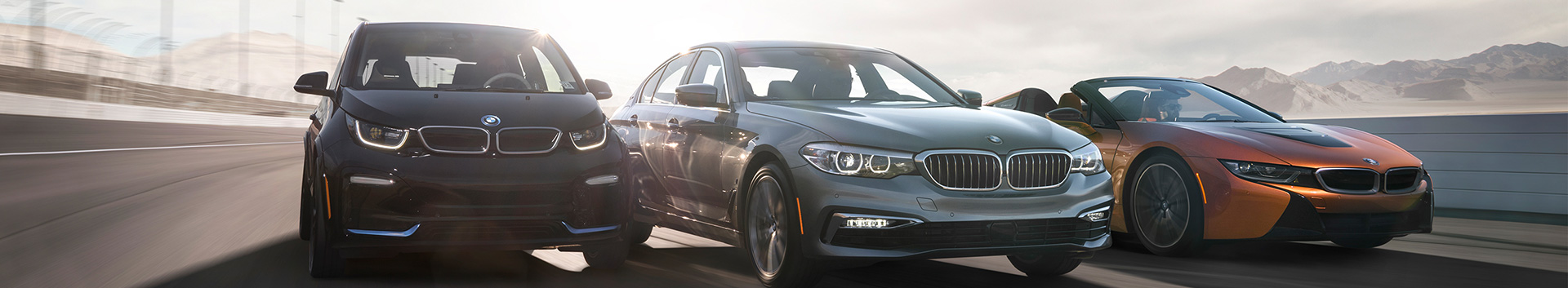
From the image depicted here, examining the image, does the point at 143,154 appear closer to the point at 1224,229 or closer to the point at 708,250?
the point at 708,250

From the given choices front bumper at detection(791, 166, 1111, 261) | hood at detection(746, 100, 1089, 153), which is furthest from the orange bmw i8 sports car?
front bumper at detection(791, 166, 1111, 261)

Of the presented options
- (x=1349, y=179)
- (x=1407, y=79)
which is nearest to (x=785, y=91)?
(x=1349, y=179)

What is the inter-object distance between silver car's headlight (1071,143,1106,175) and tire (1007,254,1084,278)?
636 millimetres

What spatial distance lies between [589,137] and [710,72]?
1261 mm

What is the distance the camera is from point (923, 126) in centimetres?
494

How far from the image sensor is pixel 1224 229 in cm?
631

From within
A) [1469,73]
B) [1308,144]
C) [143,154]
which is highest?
[1469,73]

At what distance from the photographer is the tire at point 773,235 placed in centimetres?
486

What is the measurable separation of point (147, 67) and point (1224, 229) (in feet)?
171

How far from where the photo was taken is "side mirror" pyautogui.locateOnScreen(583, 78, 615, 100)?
647 centimetres

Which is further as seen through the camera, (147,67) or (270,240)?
(147,67)

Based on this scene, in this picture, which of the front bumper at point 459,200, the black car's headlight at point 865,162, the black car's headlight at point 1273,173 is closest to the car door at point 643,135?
the front bumper at point 459,200

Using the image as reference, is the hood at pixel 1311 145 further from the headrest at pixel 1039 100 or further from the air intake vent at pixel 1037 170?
the air intake vent at pixel 1037 170

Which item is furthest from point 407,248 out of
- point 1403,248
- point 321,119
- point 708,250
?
point 1403,248
